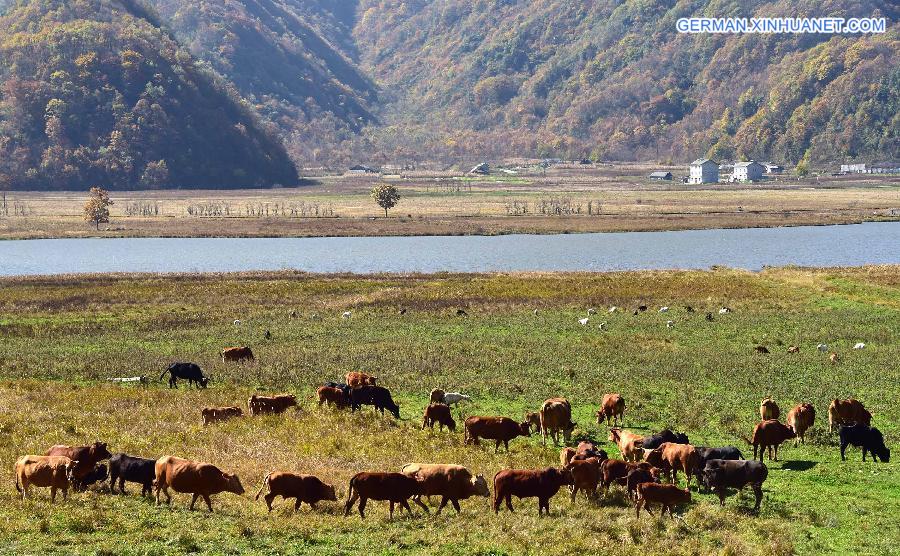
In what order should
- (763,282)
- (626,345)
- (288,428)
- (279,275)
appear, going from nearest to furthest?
(288,428)
(626,345)
(763,282)
(279,275)

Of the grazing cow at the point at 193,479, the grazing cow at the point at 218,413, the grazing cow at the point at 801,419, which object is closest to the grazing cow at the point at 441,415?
the grazing cow at the point at 218,413

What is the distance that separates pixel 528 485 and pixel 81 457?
835 cm

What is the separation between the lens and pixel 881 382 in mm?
30906

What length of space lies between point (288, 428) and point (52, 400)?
8.02 metres

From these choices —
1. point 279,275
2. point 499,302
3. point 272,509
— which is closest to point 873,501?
point 272,509

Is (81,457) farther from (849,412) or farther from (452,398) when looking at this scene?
(849,412)

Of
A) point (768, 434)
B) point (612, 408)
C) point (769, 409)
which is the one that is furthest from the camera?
point (612, 408)

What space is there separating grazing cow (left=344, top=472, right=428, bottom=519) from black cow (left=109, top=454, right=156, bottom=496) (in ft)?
12.4

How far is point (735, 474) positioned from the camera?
62.6 ft

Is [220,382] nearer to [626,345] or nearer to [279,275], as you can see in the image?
[626,345]

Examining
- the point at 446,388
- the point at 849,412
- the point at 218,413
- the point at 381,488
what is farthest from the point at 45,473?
the point at 849,412

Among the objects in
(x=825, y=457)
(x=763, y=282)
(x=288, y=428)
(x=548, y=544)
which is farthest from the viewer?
(x=763, y=282)

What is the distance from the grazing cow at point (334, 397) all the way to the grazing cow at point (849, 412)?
40.8 feet

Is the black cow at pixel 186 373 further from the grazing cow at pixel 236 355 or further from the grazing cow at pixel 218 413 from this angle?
the grazing cow at pixel 218 413
